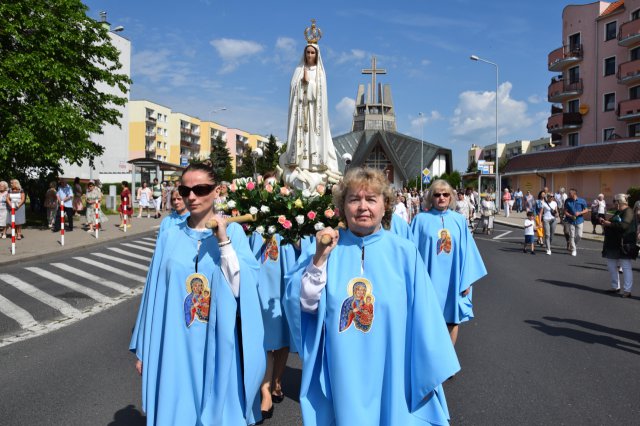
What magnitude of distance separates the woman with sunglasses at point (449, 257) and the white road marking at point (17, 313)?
17.4 feet

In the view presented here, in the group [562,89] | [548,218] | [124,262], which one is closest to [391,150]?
[562,89]

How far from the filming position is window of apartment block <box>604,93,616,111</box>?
44737 mm

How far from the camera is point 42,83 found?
19.3 metres

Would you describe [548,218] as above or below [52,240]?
above

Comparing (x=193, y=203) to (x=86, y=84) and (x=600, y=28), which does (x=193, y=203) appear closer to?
(x=86, y=84)

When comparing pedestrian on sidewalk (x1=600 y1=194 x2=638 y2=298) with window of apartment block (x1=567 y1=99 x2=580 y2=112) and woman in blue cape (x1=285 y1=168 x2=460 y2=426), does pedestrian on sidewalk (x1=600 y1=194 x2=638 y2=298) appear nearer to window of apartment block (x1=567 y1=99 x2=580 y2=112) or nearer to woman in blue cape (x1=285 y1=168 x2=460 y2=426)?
woman in blue cape (x1=285 y1=168 x2=460 y2=426)

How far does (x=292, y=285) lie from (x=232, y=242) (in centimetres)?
42

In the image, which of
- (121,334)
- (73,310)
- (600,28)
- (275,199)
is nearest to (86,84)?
(73,310)

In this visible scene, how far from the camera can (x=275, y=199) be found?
146 inches

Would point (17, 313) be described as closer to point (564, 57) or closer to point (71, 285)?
point (71, 285)

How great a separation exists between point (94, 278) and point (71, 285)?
89cm

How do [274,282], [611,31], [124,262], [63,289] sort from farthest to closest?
1. [611,31]
2. [124,262]
3. [63,289]
4. [274,282]

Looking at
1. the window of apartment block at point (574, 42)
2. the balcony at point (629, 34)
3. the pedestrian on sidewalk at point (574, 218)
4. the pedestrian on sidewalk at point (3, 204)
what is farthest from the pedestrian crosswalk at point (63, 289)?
the window of apartment block at point (574, 42)

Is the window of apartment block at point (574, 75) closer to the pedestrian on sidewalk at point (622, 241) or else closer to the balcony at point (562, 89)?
the balcony at point (562, 89)
